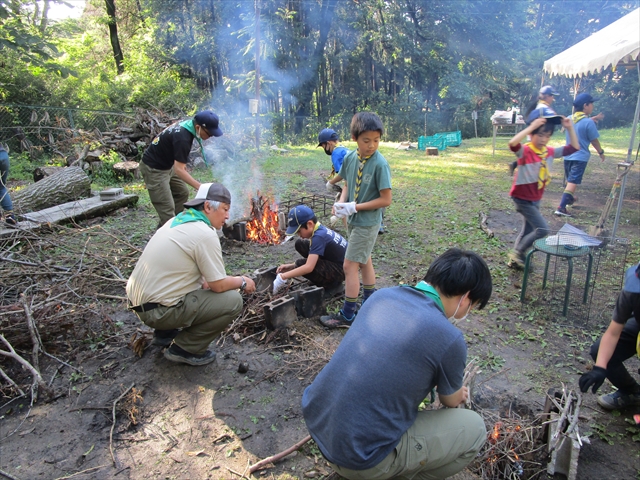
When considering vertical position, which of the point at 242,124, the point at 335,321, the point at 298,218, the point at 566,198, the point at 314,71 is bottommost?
the point at 335,321

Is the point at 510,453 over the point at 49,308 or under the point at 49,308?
under

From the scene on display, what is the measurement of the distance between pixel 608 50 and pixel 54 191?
10.5m

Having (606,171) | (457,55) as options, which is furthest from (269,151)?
(457,55)

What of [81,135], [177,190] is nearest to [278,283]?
[177,190]

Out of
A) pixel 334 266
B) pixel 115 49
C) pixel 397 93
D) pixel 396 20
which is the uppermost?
pixel 396 20

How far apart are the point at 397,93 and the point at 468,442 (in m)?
27.1

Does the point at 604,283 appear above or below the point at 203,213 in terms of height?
below

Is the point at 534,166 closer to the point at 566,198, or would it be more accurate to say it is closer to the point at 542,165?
the point at 542,165

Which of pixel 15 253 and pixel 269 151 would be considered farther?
pixel 269 151

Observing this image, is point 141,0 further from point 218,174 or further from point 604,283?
point 604,283

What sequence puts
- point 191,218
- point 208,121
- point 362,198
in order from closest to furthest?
point 191,218 < point 362,198 < point 208,121

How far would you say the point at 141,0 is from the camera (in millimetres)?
23406

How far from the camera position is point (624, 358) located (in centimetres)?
290

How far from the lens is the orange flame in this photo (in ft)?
20.3
